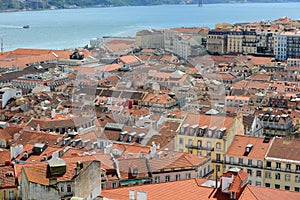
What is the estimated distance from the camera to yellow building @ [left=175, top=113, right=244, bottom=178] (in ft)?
52.8

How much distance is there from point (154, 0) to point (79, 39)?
351 feet

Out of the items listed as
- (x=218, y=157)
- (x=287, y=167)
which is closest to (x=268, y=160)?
(x=287, y=167)

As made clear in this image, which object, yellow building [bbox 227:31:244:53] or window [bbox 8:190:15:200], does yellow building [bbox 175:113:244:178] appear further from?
yellow building [bbox 227:31:244:53]

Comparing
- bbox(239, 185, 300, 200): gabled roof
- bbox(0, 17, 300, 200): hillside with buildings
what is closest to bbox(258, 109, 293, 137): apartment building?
bbox(0, 17, 300, 200): hillside with buildings

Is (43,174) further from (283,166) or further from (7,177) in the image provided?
(283,166)

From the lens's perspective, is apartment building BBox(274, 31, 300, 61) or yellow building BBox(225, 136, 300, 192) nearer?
yellow building BBox(225, 136, 300, 192)

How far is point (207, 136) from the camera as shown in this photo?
53.2ft

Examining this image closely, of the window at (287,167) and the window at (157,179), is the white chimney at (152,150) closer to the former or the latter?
the window at (157,179)

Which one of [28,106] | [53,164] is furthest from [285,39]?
[53,164]

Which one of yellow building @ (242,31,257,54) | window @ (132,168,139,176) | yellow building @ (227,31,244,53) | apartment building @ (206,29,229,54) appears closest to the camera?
window @ (132,168,139,176)

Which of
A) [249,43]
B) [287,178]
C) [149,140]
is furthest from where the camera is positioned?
[249,43]

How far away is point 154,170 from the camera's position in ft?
44.1

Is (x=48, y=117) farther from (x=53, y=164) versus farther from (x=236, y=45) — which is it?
(x=236, y=45)

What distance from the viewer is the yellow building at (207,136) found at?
16.1 meters
